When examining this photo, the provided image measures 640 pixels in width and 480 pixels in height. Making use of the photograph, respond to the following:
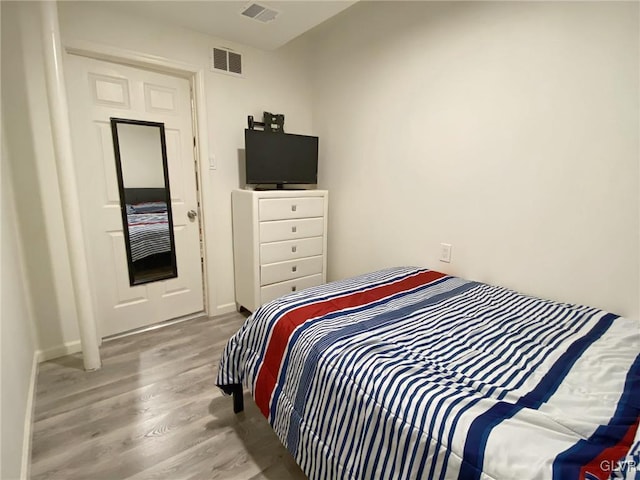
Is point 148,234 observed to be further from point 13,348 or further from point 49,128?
point 13,348

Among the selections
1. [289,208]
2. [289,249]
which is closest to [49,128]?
[289,208]

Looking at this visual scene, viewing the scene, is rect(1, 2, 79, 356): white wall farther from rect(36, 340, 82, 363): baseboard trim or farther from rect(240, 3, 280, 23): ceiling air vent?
rect(240, 3, 280, 23): ceiling air vent

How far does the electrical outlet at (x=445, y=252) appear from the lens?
6.66 feet

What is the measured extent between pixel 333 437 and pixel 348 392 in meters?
0.17

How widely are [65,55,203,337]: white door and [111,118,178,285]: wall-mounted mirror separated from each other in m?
0.04

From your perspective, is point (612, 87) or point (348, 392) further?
point (612, 87)

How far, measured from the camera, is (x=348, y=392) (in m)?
0.94

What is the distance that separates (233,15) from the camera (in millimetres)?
2092

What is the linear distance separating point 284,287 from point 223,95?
1681 millimetres

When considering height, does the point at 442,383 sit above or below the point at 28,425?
above

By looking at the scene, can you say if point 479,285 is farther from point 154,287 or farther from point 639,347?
point 154,287

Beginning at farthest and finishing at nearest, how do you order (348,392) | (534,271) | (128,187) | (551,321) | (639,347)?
(128,187) < (534,271) < (551,321) < (639,347) < (348,392)

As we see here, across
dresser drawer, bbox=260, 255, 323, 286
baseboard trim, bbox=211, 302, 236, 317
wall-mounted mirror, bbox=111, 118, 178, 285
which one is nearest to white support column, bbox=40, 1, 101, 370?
wall-mounted mirror, bbox=111, 118, 178, 285

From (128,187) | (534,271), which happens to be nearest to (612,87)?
(534,271)
